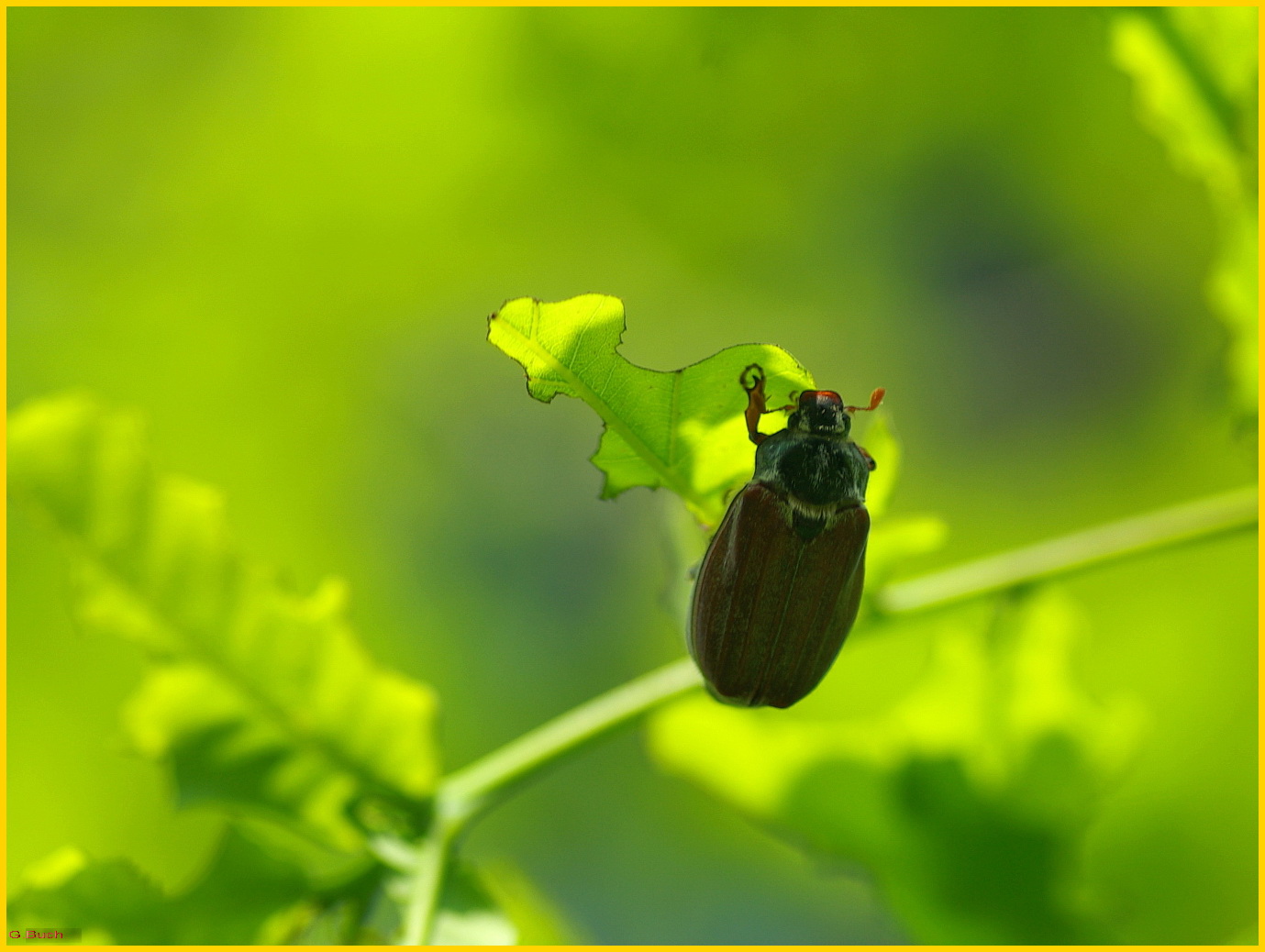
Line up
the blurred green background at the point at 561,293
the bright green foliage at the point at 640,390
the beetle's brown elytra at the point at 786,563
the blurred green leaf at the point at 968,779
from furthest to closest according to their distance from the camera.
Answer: the blurred green background at the point at 561,293 < the blurred green leaf at the point at 968,779 < the beetle's brown elytra at the point at 786,563 < the bright green foliage at the point at 640,390

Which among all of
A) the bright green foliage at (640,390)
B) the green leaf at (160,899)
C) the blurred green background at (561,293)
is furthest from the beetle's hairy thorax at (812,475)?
the blurred green background at (561,293)

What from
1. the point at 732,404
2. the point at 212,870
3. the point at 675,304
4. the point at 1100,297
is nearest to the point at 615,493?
the point at 732,404

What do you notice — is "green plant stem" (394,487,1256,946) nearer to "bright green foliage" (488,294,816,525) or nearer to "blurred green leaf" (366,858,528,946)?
"blurred green leaf" (366,858,528,946)

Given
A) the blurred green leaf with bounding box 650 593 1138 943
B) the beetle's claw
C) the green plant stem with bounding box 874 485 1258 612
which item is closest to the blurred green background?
the blurred green leaf with bounding box 650 593 1138 943

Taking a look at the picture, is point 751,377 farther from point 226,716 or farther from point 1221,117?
point 1221,117

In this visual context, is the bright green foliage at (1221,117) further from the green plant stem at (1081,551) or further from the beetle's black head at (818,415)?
the beetle's black head at (818,415)

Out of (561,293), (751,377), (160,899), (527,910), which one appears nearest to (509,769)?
(160,899)

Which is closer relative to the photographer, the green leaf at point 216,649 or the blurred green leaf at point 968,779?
the green leaf at point 216,649
